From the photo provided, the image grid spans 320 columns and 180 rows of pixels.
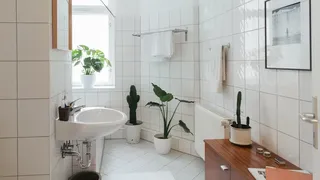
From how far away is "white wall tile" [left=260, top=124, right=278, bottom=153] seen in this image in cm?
156

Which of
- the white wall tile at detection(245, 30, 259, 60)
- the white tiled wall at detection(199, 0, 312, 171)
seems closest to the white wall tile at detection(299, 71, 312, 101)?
the white tiled wall at detection(199, 0, 312, 171)

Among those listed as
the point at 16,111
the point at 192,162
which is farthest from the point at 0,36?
the point at 192,162

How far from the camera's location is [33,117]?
4.61 feet

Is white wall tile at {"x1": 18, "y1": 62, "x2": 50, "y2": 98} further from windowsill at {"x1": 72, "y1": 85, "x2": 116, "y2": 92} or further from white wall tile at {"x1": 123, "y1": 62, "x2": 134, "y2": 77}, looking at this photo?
white wall tile at {"x1": 123, "y1": 62, "x2": 134, "y2": 77}

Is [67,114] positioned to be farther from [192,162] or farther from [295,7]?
[192,162]

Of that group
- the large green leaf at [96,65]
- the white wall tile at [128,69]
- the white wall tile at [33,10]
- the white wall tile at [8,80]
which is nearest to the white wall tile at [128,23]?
the white wall tile at [128,69]

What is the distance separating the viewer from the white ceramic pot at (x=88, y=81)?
11.6 ft

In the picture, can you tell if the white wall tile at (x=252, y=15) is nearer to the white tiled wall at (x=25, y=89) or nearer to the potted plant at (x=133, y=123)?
the white tiled wall at (x=25, y=89)

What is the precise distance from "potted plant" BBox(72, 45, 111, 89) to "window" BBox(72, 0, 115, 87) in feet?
0.77

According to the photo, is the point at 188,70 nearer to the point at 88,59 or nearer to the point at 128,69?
the point at 128,69

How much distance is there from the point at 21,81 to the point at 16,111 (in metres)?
0.18

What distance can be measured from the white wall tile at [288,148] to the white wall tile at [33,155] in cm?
141

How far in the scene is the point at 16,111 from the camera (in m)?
1.39

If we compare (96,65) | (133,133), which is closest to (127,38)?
(96,65)
